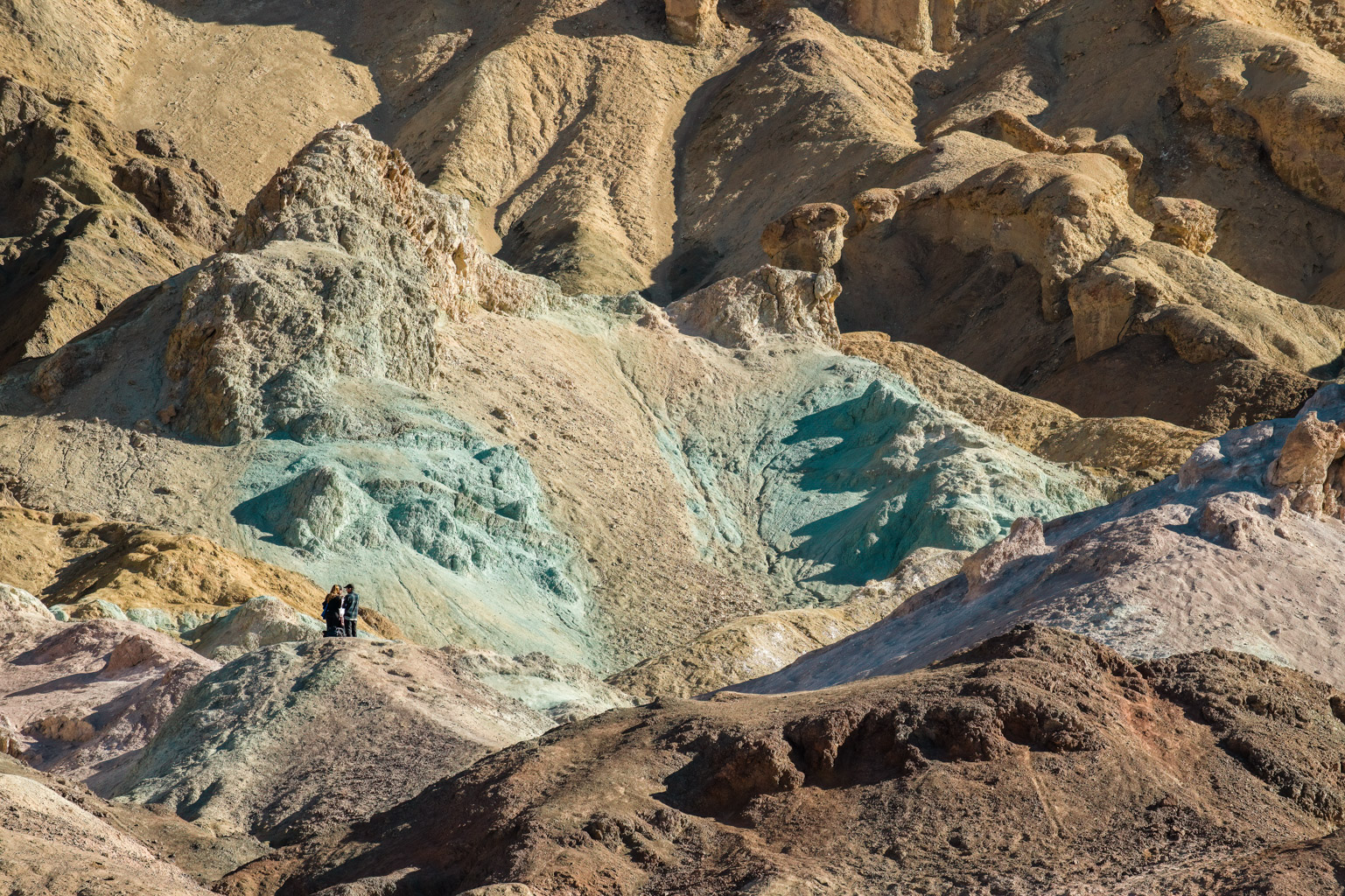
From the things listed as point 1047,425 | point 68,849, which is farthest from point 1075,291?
point 68,849

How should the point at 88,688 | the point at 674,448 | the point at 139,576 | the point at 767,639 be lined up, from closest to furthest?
the point at 88,688
the point at 139,576
the point at 767,639
the point at 674,448

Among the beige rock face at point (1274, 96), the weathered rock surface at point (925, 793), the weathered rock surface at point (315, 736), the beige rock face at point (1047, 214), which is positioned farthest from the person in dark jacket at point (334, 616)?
the beige rock face at point (1274, 96)

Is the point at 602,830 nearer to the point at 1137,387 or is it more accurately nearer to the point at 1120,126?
the point at 1137,387

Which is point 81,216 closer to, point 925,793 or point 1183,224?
point 1183,224

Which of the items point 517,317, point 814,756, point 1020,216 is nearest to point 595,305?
point 517,317

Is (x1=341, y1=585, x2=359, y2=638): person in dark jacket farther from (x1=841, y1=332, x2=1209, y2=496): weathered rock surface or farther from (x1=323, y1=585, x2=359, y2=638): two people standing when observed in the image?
(x1=841, y1=332, x2=1209, y2=496): weathered rock surface

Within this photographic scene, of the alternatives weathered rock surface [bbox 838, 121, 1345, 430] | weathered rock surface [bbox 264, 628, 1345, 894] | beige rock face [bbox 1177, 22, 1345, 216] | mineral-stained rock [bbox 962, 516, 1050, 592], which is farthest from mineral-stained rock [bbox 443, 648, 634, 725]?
beige rock face [bbox 1177, 22, 1345, 216]

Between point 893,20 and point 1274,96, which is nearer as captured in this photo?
point 1274,96

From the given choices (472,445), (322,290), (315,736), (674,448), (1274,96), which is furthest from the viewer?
(1274,96)
